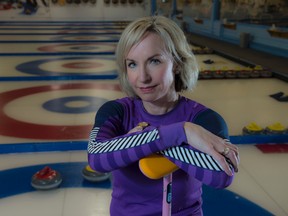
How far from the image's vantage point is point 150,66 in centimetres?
126

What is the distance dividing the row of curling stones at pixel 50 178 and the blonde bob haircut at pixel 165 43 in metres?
0.92

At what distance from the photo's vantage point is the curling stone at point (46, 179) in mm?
2115

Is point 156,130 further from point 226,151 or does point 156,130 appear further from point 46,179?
point 46,179

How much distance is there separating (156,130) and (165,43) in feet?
1.06

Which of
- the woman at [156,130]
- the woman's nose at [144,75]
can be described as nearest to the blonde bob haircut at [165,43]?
the woman at [156,130]

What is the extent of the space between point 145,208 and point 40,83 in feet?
13.1

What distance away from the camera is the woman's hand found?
3.61ft

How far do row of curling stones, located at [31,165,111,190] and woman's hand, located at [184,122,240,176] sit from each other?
1.20m

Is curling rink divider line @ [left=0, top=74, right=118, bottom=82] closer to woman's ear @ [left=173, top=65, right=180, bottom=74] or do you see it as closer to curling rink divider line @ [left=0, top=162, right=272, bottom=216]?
curling rink divider line @ [left=0, top=162, right=272, bottom=216]

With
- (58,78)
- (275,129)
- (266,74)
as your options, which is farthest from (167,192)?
(266,74)

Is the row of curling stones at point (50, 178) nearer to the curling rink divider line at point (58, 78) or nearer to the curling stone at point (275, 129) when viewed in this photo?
the curling stone at point (275, 129)

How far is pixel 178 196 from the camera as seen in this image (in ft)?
4.39

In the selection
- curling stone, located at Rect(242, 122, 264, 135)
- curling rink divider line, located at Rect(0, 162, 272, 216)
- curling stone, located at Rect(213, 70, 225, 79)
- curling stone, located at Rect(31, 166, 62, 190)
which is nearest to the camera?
curling rink divider line, located at Rect(0, 162, 272, 216)

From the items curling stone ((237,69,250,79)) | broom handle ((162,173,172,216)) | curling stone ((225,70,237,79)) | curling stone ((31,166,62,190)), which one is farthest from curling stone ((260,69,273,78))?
broom handle ((162,173,172,216))
